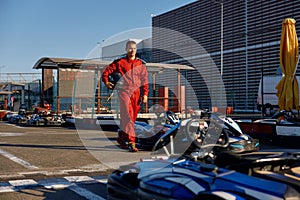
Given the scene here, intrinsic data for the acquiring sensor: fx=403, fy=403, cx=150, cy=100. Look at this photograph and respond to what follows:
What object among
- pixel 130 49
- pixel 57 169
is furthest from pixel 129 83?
pixel 57 169

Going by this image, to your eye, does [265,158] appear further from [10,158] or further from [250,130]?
[250,130]

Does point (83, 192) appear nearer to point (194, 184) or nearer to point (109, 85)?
point (194, 184)

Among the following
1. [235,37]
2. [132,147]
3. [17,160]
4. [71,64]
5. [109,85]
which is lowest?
[17,160]

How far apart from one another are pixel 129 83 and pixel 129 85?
0.04 m

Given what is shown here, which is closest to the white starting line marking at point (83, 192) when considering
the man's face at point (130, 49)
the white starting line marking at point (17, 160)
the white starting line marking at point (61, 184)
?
the white starting line marking at point (61, 184)

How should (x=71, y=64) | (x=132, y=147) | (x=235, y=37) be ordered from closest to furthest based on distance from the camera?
1. (x=132, y=147)
2. (x=71, y=64)
3. (x=235, y=37)

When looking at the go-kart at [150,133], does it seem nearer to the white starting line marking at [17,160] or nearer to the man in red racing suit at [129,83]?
the man in red racing suit at [129,83]

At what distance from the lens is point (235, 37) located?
3616 cm

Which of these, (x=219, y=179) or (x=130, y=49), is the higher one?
(x=130, y=49)

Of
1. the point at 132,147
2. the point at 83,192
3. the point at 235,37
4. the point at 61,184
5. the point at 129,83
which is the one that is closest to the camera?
A: the point at 83,192

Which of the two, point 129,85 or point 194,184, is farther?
point 129,85

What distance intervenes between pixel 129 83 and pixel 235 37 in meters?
29.6

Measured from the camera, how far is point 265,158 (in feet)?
11.4

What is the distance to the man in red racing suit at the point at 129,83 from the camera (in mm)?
8133
